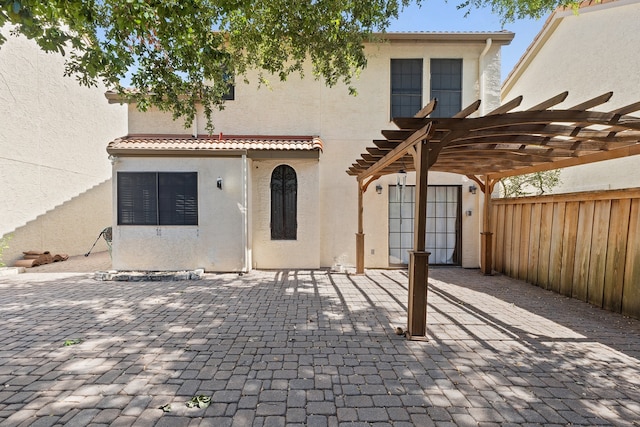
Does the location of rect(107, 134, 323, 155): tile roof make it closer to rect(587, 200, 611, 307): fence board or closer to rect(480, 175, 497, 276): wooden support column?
rect(480, 175, 497, 276): wooden support column

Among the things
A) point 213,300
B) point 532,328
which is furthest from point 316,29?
point 532,328

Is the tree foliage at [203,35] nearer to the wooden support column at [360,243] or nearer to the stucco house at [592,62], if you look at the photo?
the wooden support column at [360,243]

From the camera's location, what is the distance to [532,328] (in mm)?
4703

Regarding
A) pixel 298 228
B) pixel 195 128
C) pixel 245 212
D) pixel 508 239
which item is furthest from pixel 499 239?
pixel 195 128

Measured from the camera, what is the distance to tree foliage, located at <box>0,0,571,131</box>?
455cm

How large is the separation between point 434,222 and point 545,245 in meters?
2.99

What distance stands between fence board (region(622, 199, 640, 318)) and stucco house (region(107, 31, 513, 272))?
13.8ft

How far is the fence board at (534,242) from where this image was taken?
7.42m

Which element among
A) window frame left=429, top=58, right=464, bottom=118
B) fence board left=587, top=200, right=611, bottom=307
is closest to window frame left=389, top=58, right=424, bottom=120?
window frame left=429, top=58, right=464, bottom=118

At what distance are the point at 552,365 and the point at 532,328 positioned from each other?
1.27m

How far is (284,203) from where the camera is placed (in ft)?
29.3

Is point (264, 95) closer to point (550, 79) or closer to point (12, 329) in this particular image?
point (12, 329)

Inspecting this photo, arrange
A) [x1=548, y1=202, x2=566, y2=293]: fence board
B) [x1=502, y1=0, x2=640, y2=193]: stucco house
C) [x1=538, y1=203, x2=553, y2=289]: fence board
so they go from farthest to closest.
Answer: [x1=502, y1=0, x2=640, y2=193]: stucco house
[x1=538, y1=203, x2=553, y2=289]: fence board
[x1=548, y1=202, x2=566, y2=293]: fence board

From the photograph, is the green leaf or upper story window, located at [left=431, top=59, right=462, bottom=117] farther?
upper story window, located at [left=431, top=59, right=462, bottom=117]
